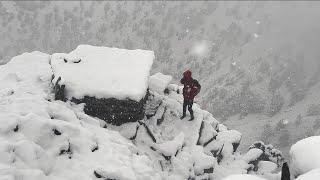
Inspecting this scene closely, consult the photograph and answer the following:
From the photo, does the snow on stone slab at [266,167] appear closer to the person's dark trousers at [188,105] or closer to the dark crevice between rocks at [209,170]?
the dark crevice between rocks at [209,170]

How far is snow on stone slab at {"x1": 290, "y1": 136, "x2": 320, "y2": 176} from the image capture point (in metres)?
5.66

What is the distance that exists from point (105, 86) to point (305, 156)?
5.44 m

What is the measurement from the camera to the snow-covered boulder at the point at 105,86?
32.2ft

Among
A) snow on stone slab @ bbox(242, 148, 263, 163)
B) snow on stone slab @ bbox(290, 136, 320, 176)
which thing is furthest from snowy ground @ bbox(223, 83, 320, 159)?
snow on stone slab @ bbox(290, 136, 320, 176)

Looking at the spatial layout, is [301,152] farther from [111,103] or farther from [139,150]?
[111,103]

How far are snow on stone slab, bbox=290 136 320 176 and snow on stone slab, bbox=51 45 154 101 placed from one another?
4.49m

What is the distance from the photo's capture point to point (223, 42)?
86.4ft

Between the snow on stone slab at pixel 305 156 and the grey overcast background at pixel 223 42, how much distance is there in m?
13.0

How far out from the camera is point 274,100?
2173cm

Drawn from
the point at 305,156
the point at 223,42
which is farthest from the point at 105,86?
the point at 223,42

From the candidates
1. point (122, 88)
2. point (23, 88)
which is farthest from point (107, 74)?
point (23, 88)

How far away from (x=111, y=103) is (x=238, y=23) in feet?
62.0

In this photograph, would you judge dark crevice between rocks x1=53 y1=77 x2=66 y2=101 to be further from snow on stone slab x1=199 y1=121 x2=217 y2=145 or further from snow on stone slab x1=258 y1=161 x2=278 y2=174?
snow on stone slab x1=258 y1=161 x2=278 y2=174

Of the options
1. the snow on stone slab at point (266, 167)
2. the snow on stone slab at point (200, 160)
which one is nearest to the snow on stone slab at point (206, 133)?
the snow on stone slab at point (200, 160)
